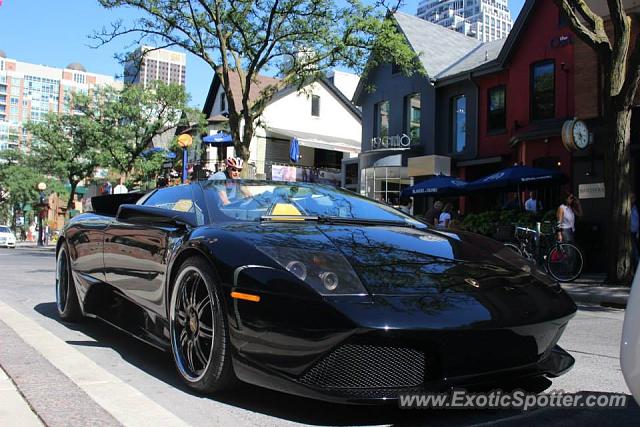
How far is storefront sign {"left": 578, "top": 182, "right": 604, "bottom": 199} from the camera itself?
13.8 metres

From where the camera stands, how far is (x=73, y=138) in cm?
3472

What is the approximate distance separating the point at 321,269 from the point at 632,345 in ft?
4.43

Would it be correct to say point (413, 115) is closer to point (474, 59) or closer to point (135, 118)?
point (474, 59)

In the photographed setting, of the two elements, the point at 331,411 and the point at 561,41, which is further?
the point at 561,41

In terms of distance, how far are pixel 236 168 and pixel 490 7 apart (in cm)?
2728

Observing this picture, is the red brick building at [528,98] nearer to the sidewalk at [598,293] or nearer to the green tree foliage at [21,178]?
the sidewalk at [598,293]

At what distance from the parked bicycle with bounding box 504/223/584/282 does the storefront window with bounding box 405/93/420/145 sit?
1285 centimetres

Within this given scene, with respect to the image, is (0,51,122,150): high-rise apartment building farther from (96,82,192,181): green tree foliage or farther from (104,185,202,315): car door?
(104,185,202,315): car door

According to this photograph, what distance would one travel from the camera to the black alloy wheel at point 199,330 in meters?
2.90

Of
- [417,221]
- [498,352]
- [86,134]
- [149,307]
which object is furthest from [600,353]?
[86,134]

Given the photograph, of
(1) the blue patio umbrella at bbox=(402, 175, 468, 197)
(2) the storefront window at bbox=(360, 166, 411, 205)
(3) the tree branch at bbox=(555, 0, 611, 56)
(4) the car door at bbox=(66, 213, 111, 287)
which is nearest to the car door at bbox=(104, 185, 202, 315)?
(4) the car door at bbox=(66, 213, 111, 287)

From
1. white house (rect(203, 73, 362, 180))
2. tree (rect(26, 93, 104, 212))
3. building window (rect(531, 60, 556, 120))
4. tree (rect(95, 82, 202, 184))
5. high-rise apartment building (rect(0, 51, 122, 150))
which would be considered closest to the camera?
building window (rect(531, 60, 556, 120))

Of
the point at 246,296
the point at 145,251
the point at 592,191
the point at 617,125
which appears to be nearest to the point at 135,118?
the point at 592,191

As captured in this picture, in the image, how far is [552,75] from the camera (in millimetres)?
17625
